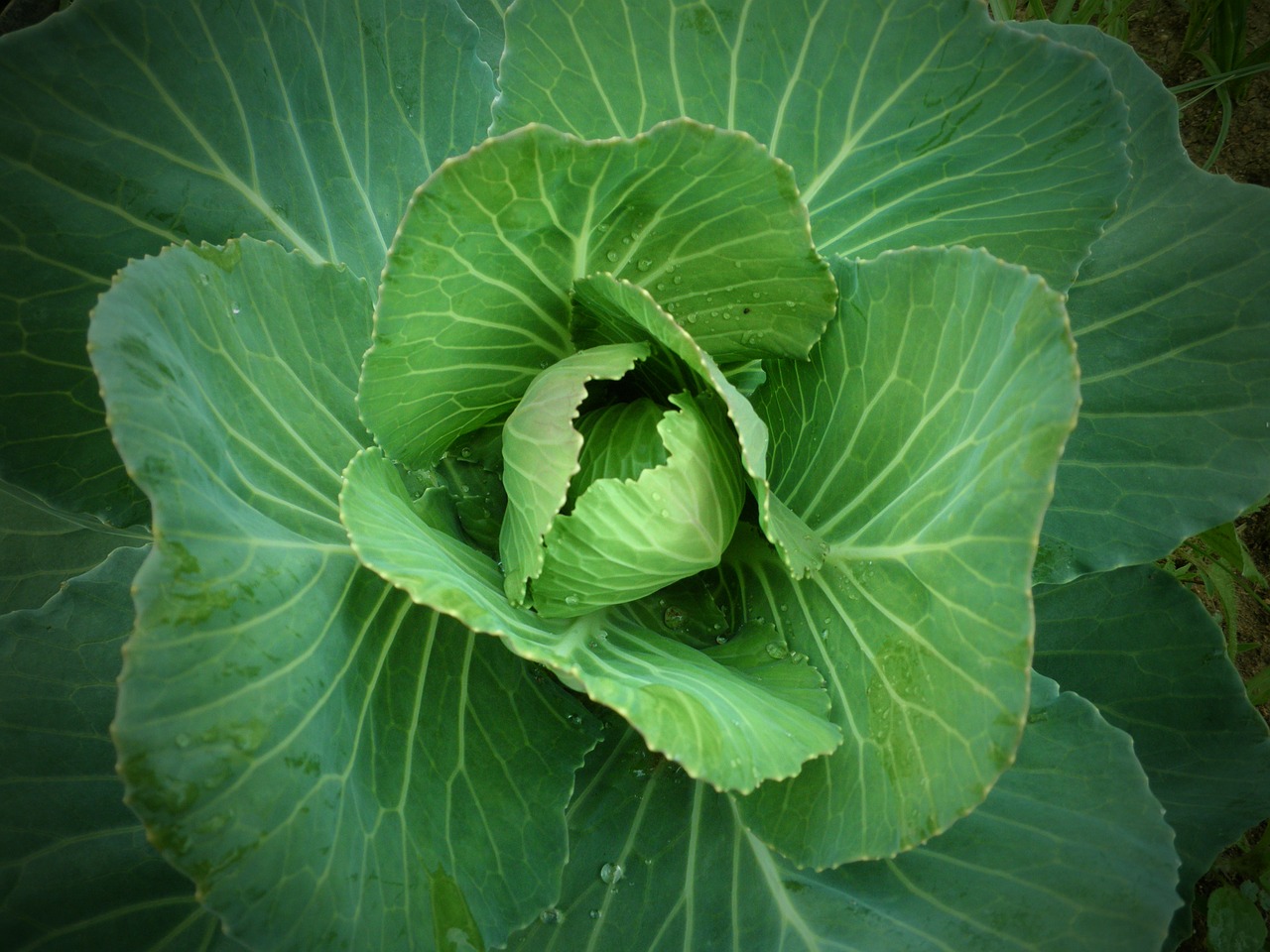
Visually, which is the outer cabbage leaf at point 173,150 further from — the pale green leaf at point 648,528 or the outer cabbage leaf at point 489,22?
the pale green leaf at point 648,528

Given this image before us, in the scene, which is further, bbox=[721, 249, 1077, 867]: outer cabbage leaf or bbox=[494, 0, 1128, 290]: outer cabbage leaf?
bbox=[494, 0, 1128, 290]: outer cabbage leaf

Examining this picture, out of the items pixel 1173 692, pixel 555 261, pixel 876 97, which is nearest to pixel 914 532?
pixel 555 261

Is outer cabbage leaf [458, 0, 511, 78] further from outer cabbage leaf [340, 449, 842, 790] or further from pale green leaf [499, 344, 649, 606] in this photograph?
outer cabbage leaf [340, 449, 842, 790]

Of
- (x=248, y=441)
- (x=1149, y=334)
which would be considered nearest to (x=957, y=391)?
(x=1149, y=334)

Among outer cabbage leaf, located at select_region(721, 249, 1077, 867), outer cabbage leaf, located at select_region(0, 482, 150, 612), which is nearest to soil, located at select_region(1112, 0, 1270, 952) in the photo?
outer cabbage leaf, located at select_region(721, 249, 1077, 867)

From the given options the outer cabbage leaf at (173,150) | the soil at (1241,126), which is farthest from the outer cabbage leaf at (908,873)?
the soil at (1241,126)

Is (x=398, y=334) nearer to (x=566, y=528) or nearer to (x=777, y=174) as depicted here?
(x=566, y=528)

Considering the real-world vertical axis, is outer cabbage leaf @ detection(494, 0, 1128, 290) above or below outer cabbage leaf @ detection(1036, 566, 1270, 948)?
above

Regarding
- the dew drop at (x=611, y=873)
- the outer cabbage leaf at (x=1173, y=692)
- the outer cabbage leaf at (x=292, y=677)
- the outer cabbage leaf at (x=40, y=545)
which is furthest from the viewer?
the outer cabbage leaf at (x=40, y=545)

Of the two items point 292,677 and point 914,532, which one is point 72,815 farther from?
point 914,532
